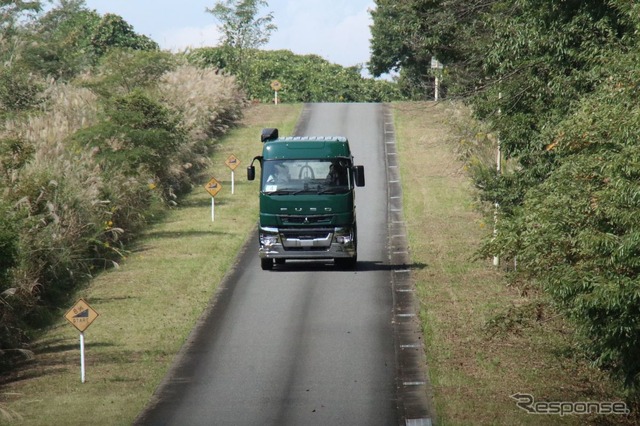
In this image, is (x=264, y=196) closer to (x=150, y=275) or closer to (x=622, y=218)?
(x=150, y=275)

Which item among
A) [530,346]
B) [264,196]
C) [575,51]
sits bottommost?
[530,346]

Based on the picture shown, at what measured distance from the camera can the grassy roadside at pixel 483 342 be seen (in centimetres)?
1972

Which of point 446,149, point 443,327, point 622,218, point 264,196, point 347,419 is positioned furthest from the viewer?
point 446,149

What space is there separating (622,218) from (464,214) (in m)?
27.0

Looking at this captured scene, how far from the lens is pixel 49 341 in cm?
2548

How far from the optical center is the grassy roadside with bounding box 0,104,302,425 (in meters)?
19.8

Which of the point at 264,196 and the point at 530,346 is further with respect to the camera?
the point at 264,196

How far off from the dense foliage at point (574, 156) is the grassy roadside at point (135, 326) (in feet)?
25.5

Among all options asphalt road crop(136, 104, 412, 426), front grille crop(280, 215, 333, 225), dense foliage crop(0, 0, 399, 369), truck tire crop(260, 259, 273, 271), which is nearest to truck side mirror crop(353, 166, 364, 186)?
front grille crop(280, 215, 333, 225)

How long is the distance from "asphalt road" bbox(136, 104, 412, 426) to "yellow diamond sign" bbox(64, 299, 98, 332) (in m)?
1.97

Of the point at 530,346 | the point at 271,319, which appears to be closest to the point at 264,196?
the point at 271,319

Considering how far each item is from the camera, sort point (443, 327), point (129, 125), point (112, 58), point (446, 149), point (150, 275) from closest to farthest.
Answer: point (443, 327), point (150, 275), point (129, 125), point (112, 58), point (446, 149)

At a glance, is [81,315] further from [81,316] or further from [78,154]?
[78,154]

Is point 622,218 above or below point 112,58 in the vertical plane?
below
